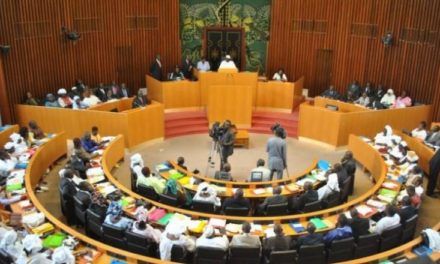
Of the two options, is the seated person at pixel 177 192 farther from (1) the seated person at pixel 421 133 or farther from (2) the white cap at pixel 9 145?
(1) the seated person at pixel 421 133

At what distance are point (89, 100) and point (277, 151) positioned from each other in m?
6.27

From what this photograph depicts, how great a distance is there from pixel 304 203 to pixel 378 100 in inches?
272

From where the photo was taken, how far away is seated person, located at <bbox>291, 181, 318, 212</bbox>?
8.02 metres

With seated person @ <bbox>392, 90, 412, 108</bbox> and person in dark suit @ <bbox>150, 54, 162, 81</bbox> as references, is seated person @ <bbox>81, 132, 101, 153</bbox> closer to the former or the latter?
person in dark suit @ <bbox>150, 54, 162, 81</bbox>

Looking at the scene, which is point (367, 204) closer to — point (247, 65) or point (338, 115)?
point (338, 115)

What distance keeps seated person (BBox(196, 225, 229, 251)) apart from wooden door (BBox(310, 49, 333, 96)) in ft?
35.3

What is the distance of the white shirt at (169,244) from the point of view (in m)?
6.42

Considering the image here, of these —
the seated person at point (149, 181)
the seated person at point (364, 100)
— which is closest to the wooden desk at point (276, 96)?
the seated person at point (364, 100)

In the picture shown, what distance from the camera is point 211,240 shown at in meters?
6.48

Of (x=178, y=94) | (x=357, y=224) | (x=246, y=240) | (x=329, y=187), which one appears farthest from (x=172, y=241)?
(x=178, y=94)

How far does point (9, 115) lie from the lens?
12102 mm

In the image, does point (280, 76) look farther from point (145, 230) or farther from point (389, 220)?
point (145, 230)

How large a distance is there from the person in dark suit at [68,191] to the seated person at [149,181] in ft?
3.95

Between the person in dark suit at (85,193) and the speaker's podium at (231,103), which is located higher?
the speaker's podium at (231,103)
